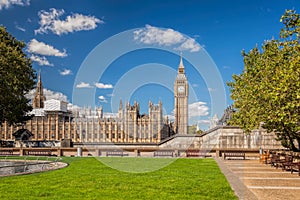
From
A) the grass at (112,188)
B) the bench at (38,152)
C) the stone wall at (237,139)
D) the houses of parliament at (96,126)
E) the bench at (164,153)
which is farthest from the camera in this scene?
the houses of parliament at (96,126)

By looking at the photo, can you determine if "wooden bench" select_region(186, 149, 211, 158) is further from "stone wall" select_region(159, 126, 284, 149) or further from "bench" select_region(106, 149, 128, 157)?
"bench" select_region(106, 149, 128, 157)

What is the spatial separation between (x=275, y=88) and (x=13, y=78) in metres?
22.7

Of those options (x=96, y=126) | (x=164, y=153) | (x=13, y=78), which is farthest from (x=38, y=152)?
(x=96, y=126)

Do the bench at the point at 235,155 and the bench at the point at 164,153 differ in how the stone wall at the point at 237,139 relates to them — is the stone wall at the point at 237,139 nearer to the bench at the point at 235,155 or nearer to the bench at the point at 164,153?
the bench at the point at 164,153

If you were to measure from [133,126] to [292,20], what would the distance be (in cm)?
8346

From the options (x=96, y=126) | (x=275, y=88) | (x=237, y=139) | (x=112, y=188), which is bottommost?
(x=96, y=126)

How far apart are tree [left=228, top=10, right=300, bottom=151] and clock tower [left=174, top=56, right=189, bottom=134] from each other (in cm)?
6742

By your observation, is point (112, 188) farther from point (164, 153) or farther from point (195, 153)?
point (195, 153)

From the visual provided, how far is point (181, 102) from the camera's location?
10756 cm

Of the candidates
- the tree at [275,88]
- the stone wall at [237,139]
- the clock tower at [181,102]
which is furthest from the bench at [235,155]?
the clock tower at [181,102]

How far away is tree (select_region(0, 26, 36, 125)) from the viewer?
101 ft

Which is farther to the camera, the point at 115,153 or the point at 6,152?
the point at 6,152

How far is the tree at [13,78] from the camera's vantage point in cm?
3069

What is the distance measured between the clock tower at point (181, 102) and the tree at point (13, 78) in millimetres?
71259
